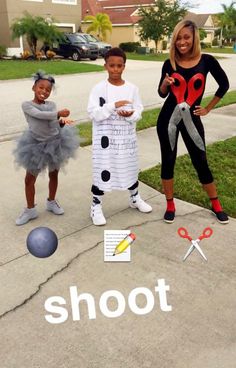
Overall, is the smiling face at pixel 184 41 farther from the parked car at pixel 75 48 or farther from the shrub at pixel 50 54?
the parked car at pixel 75 48

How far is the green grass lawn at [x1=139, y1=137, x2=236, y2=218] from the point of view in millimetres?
4320

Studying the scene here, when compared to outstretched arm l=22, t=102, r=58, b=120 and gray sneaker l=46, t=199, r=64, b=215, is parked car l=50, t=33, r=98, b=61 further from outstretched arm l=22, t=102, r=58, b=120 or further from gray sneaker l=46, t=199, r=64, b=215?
outstretched arm l=22, t=102, r=58, b=120

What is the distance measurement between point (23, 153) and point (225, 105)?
24.4 ft

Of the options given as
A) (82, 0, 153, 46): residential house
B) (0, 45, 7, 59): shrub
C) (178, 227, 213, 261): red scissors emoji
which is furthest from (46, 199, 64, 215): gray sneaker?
(82, 0, 153, 46): residential house

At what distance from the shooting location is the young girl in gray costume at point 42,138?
3408 mm

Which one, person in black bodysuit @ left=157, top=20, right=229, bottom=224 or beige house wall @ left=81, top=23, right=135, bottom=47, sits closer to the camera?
person in black bodysuit @ left=157, top=20, right=229, bottom=224

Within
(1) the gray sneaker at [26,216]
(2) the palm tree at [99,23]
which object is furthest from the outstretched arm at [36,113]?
(2) the palm tree at [99,23]

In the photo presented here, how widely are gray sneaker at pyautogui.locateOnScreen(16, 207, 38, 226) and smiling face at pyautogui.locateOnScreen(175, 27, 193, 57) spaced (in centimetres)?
205

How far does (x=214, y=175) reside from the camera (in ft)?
16.4

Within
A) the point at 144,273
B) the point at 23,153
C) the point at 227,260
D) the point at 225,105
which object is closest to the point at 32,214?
the point at 23,153

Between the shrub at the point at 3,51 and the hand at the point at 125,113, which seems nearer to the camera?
the hand at the point at 125,113

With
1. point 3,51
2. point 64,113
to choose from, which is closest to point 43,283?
point 64,113

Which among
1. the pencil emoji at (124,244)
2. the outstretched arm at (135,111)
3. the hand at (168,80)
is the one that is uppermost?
the hand at (168,80)

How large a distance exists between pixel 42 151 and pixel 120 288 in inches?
57.5
